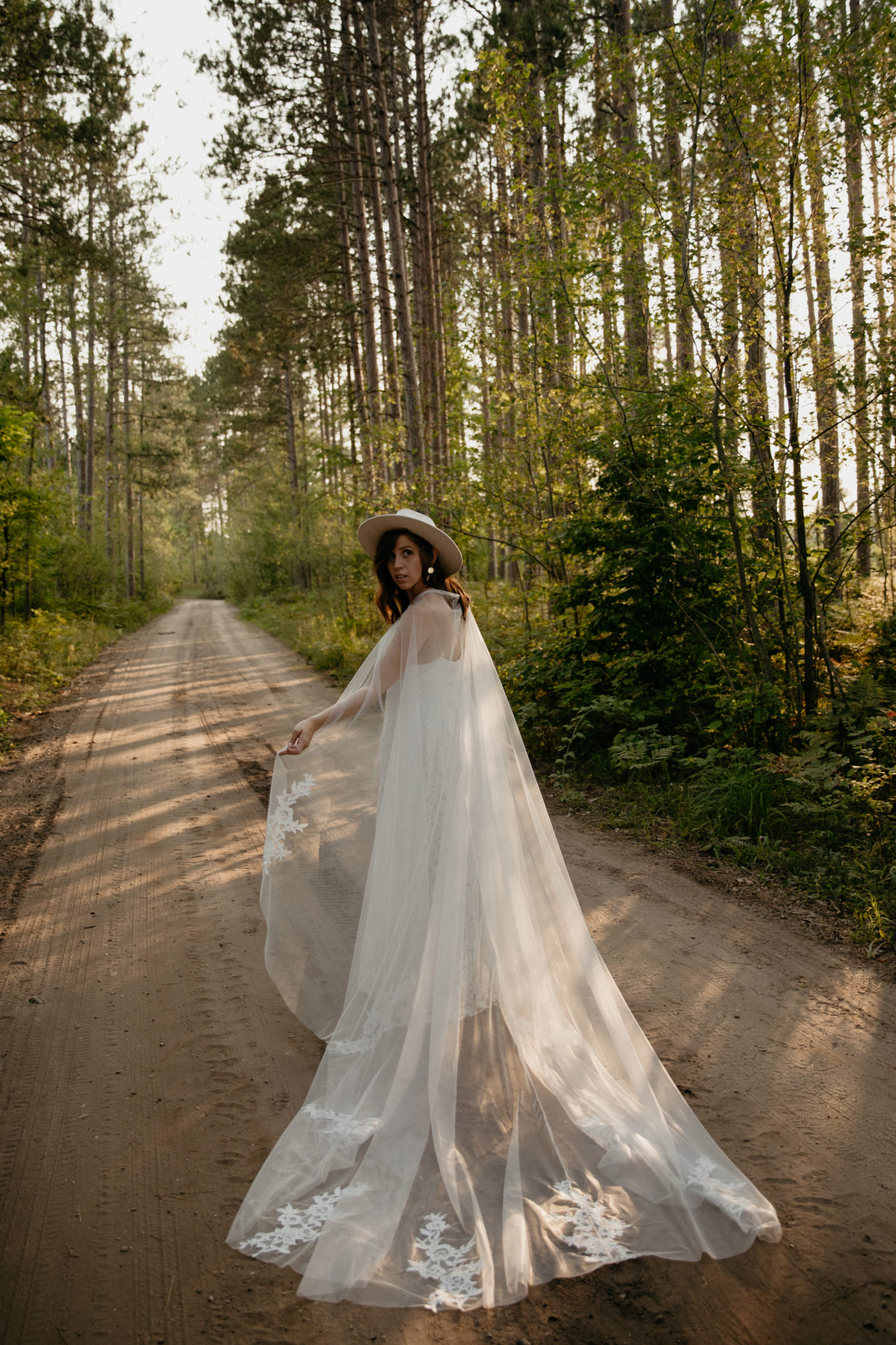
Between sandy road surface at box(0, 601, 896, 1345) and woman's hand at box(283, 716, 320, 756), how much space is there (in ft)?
3.69

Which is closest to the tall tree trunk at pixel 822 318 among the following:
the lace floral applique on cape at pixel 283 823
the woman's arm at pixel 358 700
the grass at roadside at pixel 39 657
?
the woman's arm at pixel 358 700

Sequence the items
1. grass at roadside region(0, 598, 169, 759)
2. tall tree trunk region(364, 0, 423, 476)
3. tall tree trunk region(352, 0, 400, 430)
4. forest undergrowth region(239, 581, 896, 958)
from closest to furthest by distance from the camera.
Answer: forest undergrowth region(239, 581, 896, 958), grass at roadside region(0, 598, 169, 759), tall tree trunk region(364, 0, 423, 476), tall tree trunk region(352, 0, 400, 430)

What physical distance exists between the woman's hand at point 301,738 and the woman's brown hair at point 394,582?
1.95 feet

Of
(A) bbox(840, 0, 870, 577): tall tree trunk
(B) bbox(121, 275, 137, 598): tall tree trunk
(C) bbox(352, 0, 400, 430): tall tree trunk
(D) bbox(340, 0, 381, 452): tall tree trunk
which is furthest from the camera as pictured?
(B) bbox(121, 275, 137, 598): tall tree trunk

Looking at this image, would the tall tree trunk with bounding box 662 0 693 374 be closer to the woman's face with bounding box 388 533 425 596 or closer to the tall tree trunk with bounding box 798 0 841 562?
the tall tree trunk with bounding box 798 0 841 562

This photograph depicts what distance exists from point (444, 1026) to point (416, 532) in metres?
1.93

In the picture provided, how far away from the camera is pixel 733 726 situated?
638 centimetres

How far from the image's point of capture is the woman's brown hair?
3.43m

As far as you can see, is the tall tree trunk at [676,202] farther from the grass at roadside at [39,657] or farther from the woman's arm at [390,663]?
the grass at roadside at [39,657]

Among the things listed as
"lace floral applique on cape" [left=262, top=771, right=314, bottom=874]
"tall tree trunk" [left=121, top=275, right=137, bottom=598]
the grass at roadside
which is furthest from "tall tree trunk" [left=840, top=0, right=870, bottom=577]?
"tall tree trunk" [left=121, top=275, right=137, bottom=598]

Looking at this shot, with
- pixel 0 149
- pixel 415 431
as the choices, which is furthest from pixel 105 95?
pixel 415 431

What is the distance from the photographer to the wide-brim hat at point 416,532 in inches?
132

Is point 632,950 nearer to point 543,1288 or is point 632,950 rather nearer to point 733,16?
point 543,1288

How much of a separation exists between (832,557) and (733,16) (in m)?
3.83
